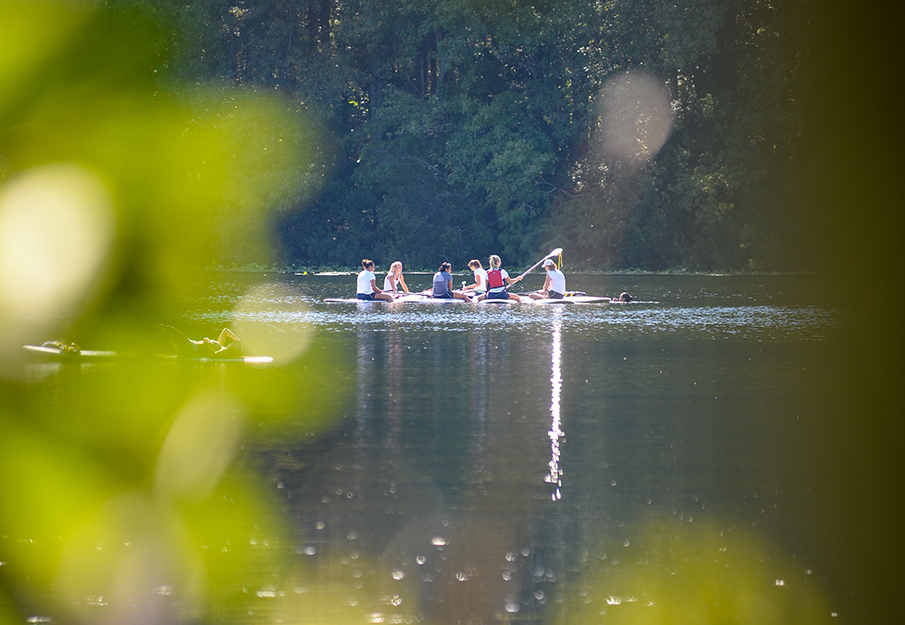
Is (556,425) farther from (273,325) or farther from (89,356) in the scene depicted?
(273,325)

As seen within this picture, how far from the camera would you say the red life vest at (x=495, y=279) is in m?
26.1

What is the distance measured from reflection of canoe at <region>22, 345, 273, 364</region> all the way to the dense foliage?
33277mm

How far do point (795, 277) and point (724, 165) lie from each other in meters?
6.05

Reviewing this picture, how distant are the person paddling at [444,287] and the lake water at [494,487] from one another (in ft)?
38.2

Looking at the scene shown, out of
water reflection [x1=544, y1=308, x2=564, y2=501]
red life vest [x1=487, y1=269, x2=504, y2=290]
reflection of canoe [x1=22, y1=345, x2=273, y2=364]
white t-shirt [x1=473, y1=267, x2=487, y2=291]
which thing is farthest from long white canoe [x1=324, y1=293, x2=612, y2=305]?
reflection of canoe [x1=22, y1=345, x2=273, y2=364]

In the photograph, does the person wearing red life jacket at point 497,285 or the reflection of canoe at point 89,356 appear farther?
the person wearing red life jacket at point 497,285

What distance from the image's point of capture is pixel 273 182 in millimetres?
51188

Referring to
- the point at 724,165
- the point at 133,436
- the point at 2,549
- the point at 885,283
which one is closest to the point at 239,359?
the point at 133,436

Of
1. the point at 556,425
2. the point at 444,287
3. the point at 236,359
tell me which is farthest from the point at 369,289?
the point at 556,425

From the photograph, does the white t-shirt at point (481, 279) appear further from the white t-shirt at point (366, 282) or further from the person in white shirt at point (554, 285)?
the white t-shirt at point (366, 282)

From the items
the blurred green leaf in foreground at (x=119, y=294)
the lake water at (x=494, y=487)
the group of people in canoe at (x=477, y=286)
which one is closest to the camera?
the lake water at (x=494, y=487)

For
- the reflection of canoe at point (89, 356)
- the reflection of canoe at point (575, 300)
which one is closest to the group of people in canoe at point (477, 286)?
the reflection of canoe at point (575, 300)

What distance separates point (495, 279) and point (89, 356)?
1265cm

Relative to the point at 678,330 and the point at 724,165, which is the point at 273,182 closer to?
the point at 724,165
